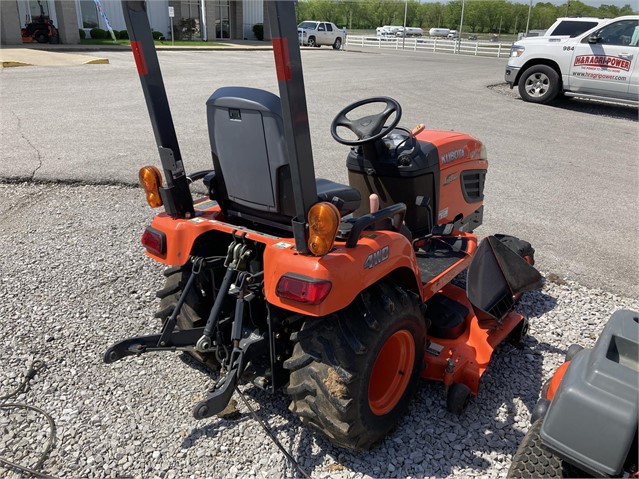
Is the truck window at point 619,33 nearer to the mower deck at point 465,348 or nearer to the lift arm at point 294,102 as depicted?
the mower deck at point 465,348

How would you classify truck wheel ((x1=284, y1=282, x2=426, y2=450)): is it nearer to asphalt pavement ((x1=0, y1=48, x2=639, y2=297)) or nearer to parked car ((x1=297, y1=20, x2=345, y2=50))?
asphalt pavement ((x1=0, y1=48, x2=639, y2=297))

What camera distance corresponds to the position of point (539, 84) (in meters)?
11.9

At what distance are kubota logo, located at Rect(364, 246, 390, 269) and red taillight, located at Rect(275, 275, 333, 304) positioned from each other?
0.25 m

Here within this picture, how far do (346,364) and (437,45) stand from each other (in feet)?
104

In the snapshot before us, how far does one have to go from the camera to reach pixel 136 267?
4.23 meters

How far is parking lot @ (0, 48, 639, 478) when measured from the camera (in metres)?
2.55

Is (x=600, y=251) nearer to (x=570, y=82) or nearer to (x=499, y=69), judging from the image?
(x=570, y=82)

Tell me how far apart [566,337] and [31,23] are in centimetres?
2741

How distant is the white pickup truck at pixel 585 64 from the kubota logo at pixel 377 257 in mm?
10254

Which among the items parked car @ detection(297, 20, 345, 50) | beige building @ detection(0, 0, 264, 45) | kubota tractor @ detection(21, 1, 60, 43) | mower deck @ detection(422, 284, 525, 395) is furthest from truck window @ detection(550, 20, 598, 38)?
kubota tractor @ detection(21, 1, 60, 43)

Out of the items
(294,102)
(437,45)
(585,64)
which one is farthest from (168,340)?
(437,45)

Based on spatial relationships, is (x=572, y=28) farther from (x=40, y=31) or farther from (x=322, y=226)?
(x=40, y=31)

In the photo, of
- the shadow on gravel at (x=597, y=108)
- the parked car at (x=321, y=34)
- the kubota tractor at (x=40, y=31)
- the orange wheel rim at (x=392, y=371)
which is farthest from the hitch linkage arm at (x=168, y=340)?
the parked car at (x=321, y=34)

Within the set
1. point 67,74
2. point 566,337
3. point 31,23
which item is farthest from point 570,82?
point 31,23
